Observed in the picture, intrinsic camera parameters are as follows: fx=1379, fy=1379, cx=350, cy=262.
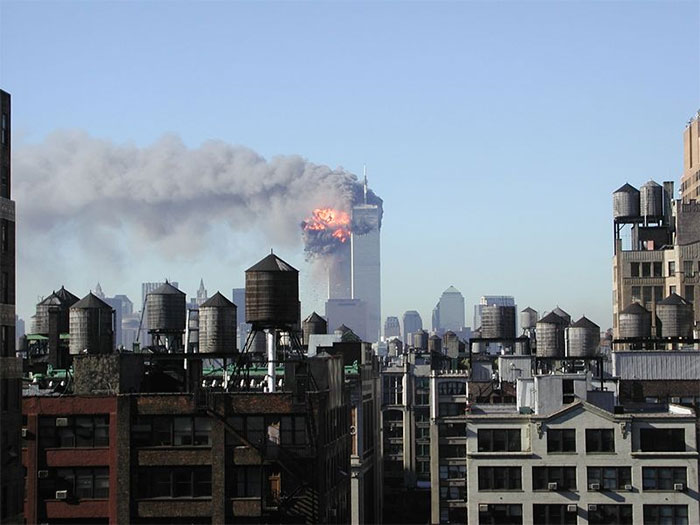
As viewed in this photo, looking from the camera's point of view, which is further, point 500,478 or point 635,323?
point 635,323

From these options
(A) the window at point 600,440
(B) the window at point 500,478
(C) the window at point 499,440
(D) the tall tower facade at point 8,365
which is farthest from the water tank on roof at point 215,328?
(A) the window at point 600,440

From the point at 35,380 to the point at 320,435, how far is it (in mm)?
23982

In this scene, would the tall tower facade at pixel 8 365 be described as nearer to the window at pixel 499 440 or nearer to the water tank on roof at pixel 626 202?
the window at pixel 499 440

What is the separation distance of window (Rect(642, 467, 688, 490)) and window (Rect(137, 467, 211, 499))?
27044 mm

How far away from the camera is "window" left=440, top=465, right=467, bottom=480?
12788 cm

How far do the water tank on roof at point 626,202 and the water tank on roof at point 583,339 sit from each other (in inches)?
1728

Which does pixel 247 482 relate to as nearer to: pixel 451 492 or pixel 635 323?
pixel 635 323

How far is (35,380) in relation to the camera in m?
92.3

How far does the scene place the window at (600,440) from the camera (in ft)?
277

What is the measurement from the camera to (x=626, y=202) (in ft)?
528

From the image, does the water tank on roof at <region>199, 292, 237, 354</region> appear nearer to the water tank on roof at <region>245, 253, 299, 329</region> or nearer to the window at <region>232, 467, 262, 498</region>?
the water tank on roof at <region>245, 253, 299, 329</region>

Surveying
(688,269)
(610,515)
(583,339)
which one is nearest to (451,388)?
(583,339)

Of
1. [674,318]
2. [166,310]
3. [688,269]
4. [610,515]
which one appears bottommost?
[610,515]

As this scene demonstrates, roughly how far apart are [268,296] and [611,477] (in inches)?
942
